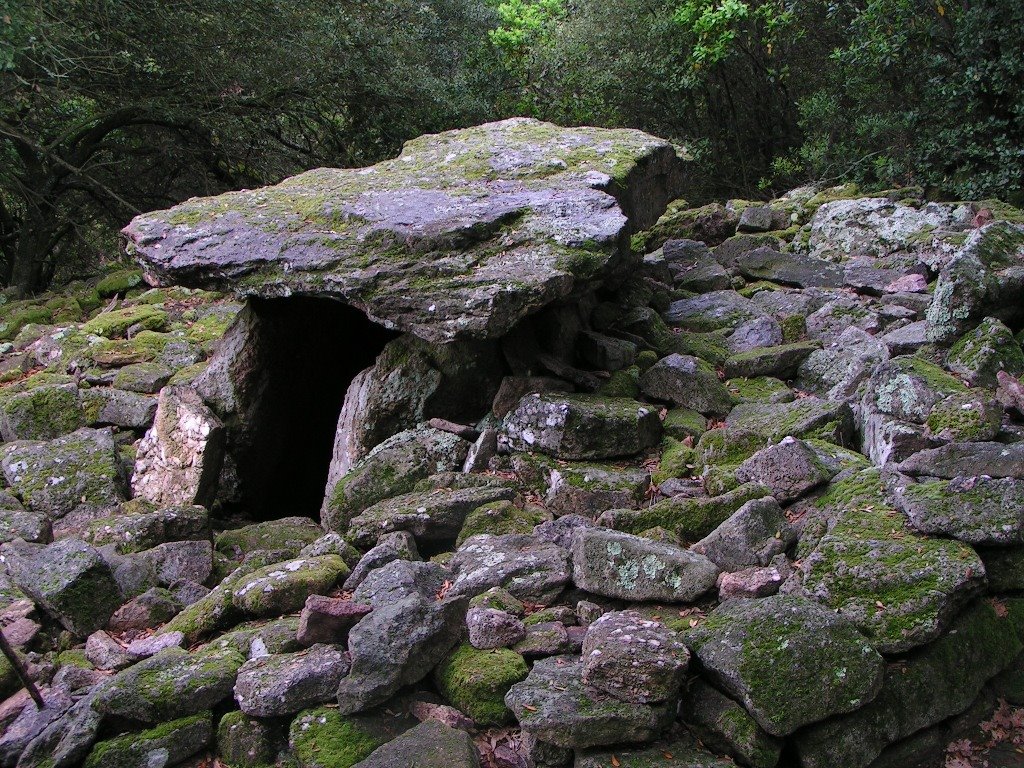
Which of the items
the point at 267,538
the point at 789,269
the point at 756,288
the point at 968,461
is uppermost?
the point at 789,269

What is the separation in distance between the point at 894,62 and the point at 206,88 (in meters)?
10.2

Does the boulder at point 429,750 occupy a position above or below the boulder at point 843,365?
below

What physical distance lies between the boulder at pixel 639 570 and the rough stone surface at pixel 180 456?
408 centimetres

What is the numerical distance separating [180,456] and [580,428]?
3646 mm

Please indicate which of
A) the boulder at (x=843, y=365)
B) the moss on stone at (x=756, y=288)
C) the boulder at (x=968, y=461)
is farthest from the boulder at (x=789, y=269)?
the boulder at (x=968, y=461)

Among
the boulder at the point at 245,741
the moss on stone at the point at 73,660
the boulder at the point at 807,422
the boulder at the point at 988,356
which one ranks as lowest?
the boulder at the point at 245,741

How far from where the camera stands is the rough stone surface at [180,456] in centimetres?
722

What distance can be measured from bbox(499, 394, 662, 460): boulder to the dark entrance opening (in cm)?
238

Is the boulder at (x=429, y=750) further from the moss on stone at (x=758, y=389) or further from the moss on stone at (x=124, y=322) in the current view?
the moss on stone at (x=124, y=322)

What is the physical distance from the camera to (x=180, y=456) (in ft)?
24.0

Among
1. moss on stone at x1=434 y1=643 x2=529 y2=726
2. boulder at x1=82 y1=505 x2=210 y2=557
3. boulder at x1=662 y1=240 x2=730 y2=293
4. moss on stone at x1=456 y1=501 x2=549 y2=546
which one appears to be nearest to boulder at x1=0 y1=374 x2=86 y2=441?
boulder at x1=82 y1=505 x2=210 y2=557

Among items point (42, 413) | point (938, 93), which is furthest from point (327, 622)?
point (938, 93)

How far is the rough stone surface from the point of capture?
7.22 metres

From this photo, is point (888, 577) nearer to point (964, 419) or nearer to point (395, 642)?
point (964, 419)
